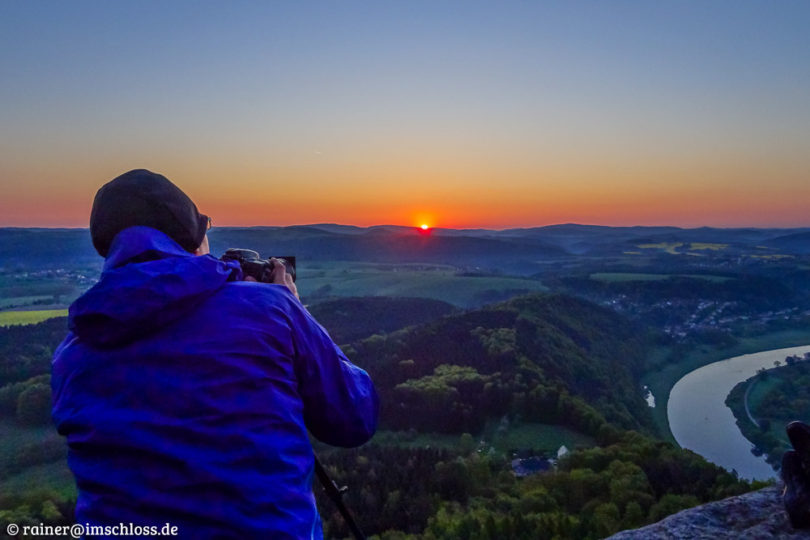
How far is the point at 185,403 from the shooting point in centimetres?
134

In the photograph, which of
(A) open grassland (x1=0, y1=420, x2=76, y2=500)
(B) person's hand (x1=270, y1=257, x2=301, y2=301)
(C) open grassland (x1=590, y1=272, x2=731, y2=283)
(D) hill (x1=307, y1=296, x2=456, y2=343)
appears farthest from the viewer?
(C) open grassland (x1=590, y1=272, x2=731, y2=283)

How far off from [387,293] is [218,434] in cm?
8617

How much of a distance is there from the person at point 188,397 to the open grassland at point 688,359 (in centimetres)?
4784

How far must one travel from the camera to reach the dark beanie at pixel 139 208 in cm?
175

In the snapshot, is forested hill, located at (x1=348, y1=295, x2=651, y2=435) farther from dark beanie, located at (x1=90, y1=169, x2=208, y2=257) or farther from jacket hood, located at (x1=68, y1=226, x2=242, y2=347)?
jacket hood, located at (x1=68, y1=226, x2=242, y2=347)

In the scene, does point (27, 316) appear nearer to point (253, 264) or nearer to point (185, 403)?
point (253, 264)

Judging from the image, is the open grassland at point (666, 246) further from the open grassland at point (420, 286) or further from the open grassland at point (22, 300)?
the open grassland at point (22, 300)

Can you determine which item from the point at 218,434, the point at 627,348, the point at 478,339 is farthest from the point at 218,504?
the point at 627,348

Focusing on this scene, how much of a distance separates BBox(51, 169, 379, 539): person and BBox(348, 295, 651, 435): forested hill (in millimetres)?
27680

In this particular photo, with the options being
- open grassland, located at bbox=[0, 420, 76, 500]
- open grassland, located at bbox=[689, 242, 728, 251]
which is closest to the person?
open grassland, located at bbox=[0, 420, 76, 500]

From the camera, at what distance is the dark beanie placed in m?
1.75

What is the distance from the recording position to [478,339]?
4634cm

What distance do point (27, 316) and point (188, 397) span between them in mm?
61501

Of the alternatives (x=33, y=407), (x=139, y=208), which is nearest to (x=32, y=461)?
(x=33, y=407)
